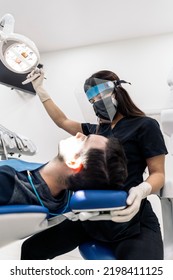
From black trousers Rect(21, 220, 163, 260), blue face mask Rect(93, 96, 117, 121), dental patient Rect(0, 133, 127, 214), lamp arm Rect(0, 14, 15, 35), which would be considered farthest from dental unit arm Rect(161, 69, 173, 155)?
lamp arm Rect(0, 14, 15, 35)

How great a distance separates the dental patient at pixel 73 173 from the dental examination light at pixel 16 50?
47cm

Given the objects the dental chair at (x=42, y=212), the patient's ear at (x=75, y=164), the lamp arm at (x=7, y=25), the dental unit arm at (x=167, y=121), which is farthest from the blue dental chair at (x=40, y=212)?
the lamp arm at (x=7, y=25)

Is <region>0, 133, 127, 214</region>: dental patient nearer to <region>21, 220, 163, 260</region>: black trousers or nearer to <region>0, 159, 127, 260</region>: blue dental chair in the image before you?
<region>0, 159, 127, 260</region>: blue dental chair

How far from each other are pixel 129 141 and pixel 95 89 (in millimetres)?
301

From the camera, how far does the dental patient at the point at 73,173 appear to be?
2.38 feet

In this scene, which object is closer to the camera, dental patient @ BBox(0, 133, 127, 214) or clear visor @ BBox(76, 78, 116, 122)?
dental patient @ BBox(0, 133, 127, 214)

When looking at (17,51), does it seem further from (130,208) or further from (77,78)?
(130,208)

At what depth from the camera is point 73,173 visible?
77cm

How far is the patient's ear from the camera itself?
0.76 meters

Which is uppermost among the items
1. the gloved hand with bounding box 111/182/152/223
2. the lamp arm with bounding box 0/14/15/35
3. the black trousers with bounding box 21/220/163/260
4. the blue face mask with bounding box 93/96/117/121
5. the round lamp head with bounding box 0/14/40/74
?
the lamp arm with bounding box 0/14/15/35

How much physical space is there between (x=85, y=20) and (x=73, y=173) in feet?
4.98

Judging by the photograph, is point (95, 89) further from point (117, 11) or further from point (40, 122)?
point (117, 11)

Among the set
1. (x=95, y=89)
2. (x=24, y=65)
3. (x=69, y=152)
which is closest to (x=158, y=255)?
(x=69, y=152)

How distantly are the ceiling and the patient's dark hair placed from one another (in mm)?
1310
